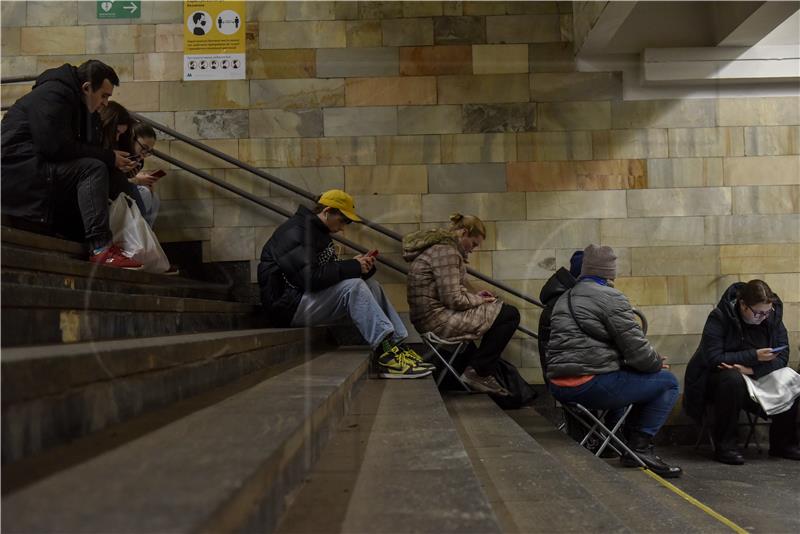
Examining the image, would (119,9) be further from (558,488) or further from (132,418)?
(558,488)

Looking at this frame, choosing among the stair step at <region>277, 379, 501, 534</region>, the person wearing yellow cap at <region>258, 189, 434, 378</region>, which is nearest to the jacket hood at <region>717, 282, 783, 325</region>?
the person wearing yellow cap at <region>258, 189, 434, 378</region>

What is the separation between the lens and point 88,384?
3.93ft

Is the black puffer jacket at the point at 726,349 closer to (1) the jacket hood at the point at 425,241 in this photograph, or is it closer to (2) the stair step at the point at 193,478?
(1) the jacket hood at the point at 425,241

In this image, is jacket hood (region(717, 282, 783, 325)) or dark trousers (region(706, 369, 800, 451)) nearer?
dark trousers (region(706, 369, 800, 451))

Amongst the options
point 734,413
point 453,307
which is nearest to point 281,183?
point 453,307

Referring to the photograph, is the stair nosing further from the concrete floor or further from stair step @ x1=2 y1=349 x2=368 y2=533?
the concrete floor

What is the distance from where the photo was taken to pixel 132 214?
3.22 meters

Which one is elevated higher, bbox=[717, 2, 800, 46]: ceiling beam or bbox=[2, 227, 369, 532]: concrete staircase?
bbox=[717, 2, 800, 46]: ceiling beam

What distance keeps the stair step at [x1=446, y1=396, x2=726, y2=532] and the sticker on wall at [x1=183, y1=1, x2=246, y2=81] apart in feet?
9.54

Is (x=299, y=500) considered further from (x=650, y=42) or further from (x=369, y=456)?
(x=650, y=42)

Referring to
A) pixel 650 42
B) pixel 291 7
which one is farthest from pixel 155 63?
pixel 650 42

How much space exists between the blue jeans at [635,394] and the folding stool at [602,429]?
0.14 feet

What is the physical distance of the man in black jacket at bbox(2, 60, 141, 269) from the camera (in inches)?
105

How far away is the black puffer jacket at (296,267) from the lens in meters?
3.57
